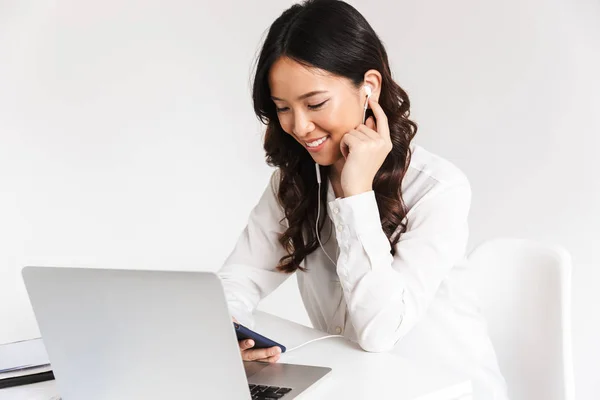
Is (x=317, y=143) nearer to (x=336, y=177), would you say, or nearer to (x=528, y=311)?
(x=336, y=177)

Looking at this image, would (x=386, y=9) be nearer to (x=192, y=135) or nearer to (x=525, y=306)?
(x=192, y=135)

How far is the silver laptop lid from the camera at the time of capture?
105cm

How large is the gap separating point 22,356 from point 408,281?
2.75ft

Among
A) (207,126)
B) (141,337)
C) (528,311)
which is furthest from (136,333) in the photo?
(207,126)

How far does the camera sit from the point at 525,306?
1686 millimetres

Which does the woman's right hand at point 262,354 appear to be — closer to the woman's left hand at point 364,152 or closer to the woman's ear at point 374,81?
the woman's left hand at point 364,152

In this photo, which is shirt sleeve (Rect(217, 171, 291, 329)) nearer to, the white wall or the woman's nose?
the woman's nose

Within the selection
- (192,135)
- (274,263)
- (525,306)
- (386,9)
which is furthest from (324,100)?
(192,135)

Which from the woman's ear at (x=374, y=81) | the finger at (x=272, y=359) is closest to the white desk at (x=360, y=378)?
the finger at (x=272, y=359)

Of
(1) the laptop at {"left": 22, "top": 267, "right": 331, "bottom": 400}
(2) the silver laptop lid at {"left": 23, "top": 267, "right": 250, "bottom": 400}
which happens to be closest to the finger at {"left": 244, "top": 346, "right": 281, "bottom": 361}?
(1) the laptop at {"left": 22, "top": 267, "right": 331, "bottom": 400}

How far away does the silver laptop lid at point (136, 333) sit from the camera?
1.05 meters

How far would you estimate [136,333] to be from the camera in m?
1.12

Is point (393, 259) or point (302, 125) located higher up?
point (302, 125)

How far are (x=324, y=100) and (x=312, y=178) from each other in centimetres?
32
